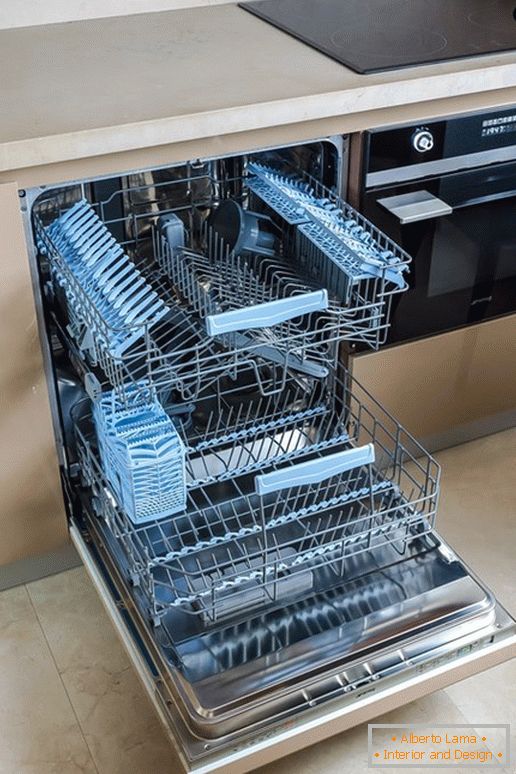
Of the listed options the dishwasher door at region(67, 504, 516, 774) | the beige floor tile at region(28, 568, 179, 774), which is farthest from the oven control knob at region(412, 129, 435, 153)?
the beige floor tile at region(28, 568, 179, 774)

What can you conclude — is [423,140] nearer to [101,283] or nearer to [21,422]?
[101,283]

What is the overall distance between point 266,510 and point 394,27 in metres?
0.94

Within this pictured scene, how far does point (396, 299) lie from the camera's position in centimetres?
170

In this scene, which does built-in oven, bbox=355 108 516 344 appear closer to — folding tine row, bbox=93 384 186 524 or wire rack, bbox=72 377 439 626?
wire rack, bbox=72 377 439 626

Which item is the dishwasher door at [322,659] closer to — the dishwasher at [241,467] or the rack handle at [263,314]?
the dishwasher at [241,467]

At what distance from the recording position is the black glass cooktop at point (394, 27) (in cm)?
158

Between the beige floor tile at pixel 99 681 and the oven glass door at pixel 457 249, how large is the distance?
75cm

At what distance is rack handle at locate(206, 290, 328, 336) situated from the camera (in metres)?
1.21

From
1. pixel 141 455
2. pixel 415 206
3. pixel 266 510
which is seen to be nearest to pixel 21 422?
pixel 141 455

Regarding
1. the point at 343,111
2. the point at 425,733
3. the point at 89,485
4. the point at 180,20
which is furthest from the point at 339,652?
the point at 180,20

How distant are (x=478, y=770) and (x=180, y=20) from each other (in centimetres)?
145

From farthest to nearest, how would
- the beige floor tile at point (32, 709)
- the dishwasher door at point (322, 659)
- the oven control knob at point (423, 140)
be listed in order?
the oven control knob at point (423, 140) → the beige floor tile at point (32, 709) → the dishwasher door at point (322, 659)

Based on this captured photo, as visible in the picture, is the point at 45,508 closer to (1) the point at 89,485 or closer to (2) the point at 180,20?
(1) the point at 89,485

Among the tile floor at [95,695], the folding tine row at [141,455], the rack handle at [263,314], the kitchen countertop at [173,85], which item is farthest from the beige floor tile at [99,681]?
the kitchen countertop at [173,85]
